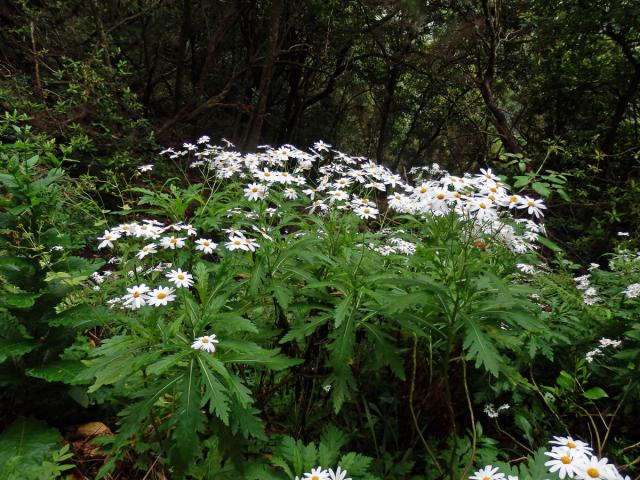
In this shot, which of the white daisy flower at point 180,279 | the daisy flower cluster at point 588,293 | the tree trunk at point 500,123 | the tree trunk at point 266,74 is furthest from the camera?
the tree trunk at point 266,74

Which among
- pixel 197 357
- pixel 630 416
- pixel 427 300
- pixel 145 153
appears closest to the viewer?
pixel 197 357

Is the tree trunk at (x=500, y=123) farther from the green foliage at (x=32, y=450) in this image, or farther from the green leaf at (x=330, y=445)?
the green foliage at (x=32, y=450)

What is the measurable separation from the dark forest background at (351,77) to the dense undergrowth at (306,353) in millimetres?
670

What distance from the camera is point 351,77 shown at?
41.3 feet

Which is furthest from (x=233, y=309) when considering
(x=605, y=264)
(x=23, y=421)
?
(x=605, y=264)

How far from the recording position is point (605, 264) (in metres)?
6.22

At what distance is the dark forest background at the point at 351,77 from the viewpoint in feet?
18.2

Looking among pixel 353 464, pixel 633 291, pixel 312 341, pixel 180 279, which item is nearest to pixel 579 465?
pixel 353 464

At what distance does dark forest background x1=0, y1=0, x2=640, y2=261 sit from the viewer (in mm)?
5551

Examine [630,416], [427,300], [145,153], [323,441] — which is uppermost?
[145,153]

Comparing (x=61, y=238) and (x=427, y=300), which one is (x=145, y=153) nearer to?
(x=61, y=238)

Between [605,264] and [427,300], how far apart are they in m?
6.05

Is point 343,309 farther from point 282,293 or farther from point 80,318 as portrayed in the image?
point 80,318

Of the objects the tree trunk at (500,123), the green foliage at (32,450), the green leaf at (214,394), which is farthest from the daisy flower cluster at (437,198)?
the tree trunk at (500,123)
